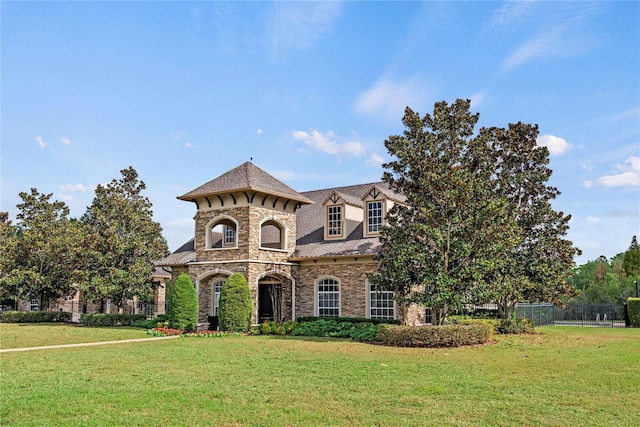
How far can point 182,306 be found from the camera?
2403cm

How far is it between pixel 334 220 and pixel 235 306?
6350mm

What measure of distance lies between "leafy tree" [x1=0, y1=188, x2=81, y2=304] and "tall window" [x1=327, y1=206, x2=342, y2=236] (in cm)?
1621

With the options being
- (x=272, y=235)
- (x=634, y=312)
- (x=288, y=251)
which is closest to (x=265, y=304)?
(x=288, y=251)

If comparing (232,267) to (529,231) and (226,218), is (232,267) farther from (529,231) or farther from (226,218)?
(529,231)

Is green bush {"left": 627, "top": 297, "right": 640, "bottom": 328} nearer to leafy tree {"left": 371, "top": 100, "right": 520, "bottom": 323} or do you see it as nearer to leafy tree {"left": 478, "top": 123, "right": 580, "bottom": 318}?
leafy tree {"left": 478, "top": 123, "right": 580, "bottom": 318}

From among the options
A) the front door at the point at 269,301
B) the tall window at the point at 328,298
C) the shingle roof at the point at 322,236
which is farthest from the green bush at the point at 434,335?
the front door at the point at 269,301

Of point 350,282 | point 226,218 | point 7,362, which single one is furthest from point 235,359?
point 226,218

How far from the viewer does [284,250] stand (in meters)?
25.7

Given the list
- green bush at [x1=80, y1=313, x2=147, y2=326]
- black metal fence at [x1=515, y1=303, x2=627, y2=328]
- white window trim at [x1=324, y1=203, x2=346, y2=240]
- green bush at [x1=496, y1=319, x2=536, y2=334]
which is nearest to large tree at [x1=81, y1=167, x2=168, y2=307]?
green bush at [x1=80, y1=313, x2=147, y2=326]

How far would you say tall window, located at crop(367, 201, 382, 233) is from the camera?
24.3 metres

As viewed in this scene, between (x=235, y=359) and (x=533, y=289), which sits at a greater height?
(x=533, y=289)

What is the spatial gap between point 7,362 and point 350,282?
13.8 metres

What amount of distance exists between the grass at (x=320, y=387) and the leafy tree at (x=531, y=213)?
7.62 meters

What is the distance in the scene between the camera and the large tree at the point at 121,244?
3023cm
